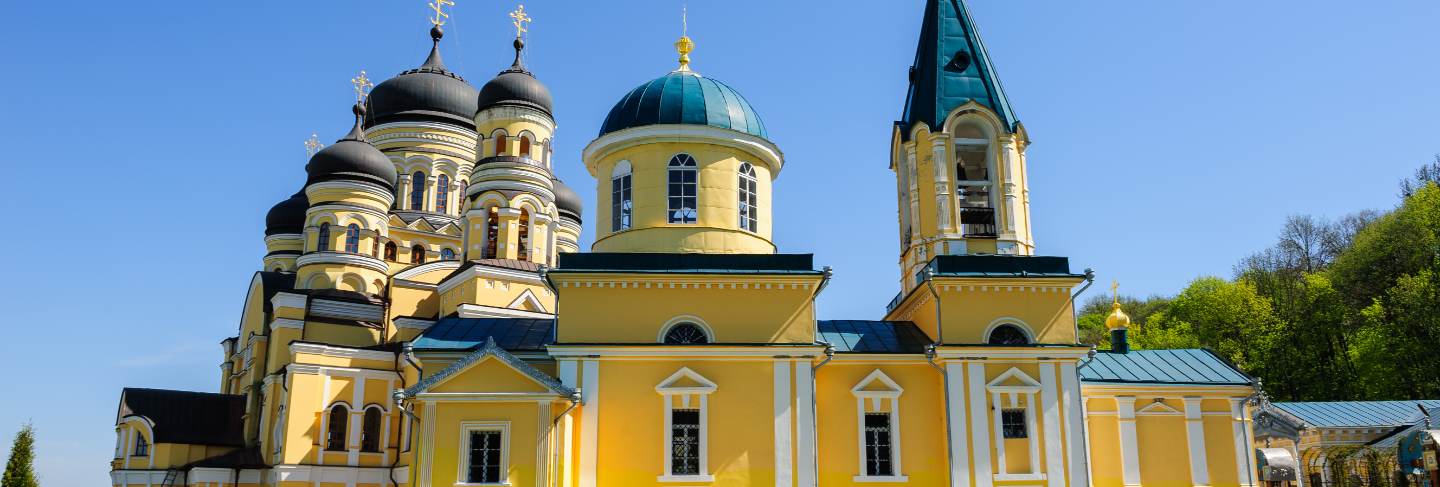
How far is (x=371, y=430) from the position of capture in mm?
25438

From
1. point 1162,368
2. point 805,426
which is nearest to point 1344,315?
point 1162,368

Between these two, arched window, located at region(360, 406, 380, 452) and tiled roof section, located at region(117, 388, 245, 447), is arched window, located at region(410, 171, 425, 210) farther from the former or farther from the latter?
arched window, located at region(360, 406, 380, 452)

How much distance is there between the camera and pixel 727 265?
17406 millimetres

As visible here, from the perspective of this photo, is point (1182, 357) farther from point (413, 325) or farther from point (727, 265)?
point (413, 325)

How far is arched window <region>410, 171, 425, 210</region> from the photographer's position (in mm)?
34469

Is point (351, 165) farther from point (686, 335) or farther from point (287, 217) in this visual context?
point (686, 335)

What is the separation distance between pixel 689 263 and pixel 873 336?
3.68m

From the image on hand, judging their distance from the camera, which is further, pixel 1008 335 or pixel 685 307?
pixel 1008 335

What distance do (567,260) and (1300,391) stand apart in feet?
97.1

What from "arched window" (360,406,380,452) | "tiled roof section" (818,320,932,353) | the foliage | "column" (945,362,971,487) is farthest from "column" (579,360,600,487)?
the foliage

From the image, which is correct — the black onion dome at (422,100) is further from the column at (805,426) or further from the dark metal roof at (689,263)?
the column at (805,426)

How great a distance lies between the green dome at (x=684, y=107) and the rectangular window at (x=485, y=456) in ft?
19.3

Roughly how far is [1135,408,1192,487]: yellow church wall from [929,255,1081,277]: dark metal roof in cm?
361

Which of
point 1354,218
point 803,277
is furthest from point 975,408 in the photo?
point 1354,218
